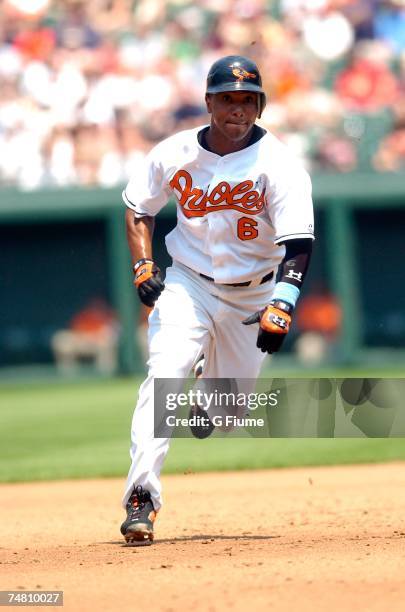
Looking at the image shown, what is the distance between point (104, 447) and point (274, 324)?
4.69m

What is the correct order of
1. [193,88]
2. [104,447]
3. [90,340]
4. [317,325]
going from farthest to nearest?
[90,340] < [317,325] < [193,88] < [104,447]

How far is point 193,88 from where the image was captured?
13484 millimetres

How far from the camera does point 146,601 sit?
338cm

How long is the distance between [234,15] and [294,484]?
8197 mm

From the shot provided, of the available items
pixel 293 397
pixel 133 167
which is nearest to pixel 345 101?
pixel 133 167

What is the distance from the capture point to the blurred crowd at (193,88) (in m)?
13.4

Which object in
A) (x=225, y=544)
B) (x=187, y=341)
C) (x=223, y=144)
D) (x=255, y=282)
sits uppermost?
(x=223, y=144)

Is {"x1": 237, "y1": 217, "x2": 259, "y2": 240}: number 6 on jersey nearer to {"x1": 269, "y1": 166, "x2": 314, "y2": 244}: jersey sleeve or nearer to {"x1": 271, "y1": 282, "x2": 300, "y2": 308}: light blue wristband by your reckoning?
{"x1": 269, "y1": 166, "x2": 314, "y2": 244}: jersey sleeve

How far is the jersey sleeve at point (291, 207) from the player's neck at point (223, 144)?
0.74 feet

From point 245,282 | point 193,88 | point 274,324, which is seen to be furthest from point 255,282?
point 193,88

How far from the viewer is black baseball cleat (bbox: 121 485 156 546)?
14.9ft

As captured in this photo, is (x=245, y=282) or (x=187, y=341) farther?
(x=245, y=282)

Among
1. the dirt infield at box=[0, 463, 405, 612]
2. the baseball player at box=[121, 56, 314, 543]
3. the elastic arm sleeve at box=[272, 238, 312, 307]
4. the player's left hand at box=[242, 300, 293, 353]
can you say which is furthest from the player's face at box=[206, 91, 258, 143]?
the dirt infield at box=[0, 463, 405, 612]

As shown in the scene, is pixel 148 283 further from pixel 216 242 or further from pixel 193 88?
pixel 193 88
